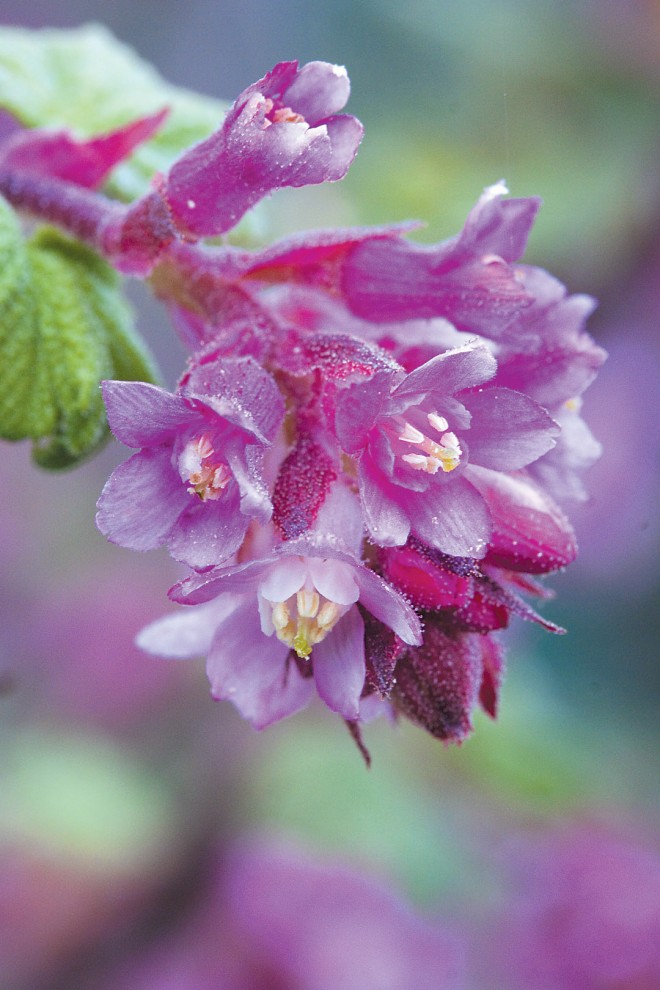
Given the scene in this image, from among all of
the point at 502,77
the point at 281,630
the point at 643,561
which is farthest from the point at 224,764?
the point at 281,630

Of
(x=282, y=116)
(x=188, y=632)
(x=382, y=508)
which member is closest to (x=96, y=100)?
(x=282, y=116)

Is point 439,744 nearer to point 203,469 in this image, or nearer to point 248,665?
point 248,665

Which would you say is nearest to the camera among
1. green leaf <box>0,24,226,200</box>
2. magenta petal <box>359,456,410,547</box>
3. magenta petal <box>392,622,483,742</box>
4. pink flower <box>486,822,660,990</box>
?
magenta petal <box>359,456,410,547</box>

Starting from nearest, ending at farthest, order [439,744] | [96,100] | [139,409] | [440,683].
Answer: [139,409] → [440,683] → [96,100] → [439,744]

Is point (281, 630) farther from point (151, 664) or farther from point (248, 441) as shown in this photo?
point (151, 664)

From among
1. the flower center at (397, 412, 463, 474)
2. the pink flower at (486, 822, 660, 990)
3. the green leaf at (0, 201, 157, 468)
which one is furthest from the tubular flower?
the pink flower at (486, 822, 660, 990)

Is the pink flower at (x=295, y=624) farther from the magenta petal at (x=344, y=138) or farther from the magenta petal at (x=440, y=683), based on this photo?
the magenta petal at (x=344, y=138)

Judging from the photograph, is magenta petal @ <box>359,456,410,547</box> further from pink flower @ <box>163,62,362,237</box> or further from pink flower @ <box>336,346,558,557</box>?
pink flower @ <box>163,62,362,237</box>
